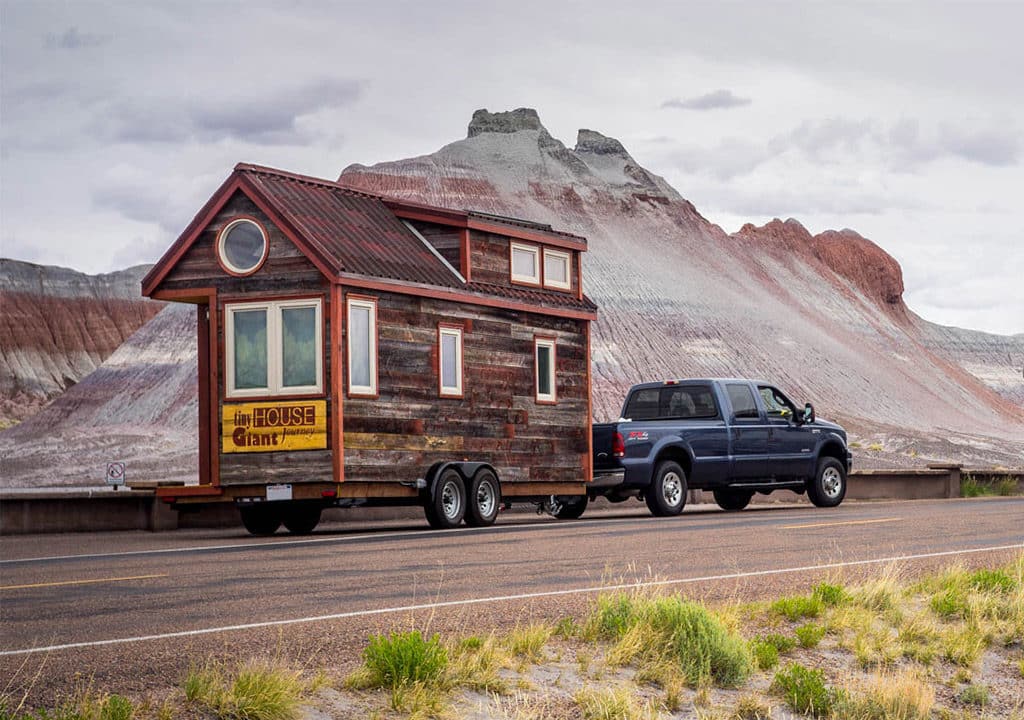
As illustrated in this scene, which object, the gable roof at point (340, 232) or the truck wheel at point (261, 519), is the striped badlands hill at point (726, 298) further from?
the truck wheel at point (261, 519)

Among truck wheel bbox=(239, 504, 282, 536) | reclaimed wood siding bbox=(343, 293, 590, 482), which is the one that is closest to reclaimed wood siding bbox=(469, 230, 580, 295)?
reclaimed wood siding bbox=(343, 293, 590, 482)

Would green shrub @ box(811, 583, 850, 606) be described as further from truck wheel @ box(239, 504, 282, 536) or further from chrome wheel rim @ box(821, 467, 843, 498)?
chrome wheel rim @ box(821, 467, 843, 498)

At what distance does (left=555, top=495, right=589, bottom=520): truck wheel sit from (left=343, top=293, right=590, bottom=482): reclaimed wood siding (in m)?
0.74

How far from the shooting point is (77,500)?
2188 centimetres

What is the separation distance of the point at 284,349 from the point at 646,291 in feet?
228

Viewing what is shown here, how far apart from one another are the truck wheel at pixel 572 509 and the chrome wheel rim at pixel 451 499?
376cm

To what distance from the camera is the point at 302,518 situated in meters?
20.9

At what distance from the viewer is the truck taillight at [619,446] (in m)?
23.4

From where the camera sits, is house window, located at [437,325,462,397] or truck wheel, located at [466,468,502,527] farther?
house window, located at [437,325,462,397]

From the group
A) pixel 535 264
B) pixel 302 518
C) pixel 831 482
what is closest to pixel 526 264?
pixel 535 264

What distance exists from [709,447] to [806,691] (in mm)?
16059

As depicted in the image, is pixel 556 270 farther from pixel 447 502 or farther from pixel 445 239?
pixel 447 502

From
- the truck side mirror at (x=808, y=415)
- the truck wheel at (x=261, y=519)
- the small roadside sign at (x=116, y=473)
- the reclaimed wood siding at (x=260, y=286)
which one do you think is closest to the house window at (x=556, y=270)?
the truck side mirror at (x=808, y=415)

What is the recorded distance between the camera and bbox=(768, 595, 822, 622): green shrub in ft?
32.2
